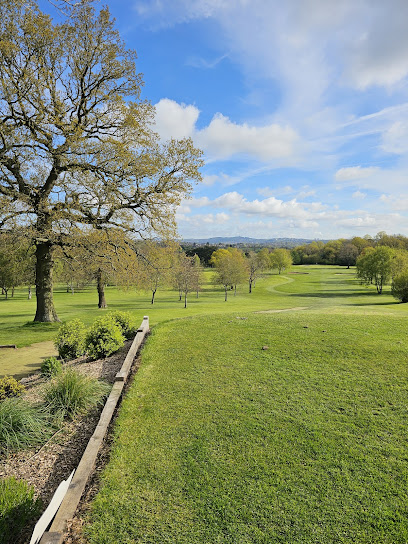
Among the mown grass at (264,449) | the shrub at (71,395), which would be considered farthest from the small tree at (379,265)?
the shrub at (71,395)

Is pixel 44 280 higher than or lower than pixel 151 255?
lower

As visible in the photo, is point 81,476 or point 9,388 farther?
point 9,388

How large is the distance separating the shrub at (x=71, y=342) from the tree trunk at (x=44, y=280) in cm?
686

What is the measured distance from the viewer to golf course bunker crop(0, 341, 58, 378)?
9519 mm

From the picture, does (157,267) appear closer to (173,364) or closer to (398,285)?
(173,364)

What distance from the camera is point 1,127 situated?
1225cm

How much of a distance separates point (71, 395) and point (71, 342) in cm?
411

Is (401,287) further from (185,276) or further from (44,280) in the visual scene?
(44,280)

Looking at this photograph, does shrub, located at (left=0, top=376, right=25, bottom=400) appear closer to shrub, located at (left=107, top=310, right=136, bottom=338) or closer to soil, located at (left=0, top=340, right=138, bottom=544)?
soil, located at (left=0, top=340, right=138, bottom=544)

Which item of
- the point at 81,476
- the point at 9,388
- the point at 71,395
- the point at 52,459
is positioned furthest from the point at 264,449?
the point at 9,388

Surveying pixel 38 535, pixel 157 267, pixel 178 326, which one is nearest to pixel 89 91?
pixel 157 267

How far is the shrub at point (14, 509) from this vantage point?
3270 mm

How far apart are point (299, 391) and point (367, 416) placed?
4.14ft

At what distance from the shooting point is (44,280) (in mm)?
15820
